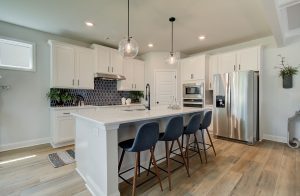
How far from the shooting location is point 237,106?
3.97 meters

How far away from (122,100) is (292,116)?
4.55 m

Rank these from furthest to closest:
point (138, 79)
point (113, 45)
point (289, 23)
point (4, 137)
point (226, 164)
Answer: point (138, 79), point (113, 45), point (4, 137), point (289, 23), point (226, 164)

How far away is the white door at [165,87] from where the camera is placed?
554cm

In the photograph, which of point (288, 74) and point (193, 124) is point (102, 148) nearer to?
point (193, 124)

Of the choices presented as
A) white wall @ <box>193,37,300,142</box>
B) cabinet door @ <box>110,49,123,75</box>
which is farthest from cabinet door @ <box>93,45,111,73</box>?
white wall @ <box>193,37,300,142</box>

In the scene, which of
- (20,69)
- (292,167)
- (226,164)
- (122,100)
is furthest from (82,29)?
(292,167)

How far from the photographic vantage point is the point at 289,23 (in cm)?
317

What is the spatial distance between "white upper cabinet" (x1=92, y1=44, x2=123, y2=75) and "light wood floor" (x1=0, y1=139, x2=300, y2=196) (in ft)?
8.31

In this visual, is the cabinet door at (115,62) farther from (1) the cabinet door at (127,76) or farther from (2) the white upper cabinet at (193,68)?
(2) the white upper cabinet at (193,68)

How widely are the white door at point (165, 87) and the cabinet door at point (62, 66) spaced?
8.92 feet

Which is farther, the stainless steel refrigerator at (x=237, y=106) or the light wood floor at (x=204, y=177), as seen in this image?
the stainless steel refrigerator at (x=237, y=106)

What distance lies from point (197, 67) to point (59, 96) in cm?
412

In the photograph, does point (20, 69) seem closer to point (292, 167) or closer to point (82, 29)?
point (82, 29)

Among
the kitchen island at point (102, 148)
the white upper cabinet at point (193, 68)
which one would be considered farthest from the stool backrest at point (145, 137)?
the white upper cabinet at point (193, 68)
